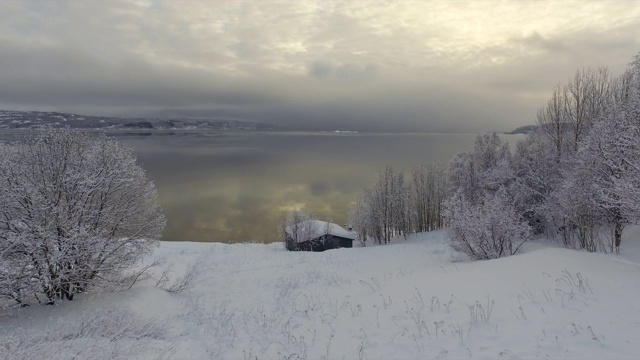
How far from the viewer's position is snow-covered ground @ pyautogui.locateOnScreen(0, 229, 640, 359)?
7.59m

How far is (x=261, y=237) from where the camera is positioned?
5022 centimetres

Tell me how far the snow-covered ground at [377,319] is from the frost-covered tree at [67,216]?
116cm

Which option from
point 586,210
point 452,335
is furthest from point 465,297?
point 586,210

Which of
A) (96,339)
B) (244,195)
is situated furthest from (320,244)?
(244,195)

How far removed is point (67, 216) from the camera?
42.5 feet

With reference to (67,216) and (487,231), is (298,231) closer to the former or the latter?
(487,231)

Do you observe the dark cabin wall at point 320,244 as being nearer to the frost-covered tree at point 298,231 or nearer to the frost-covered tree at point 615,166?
the frost-covered tree at point 298,231

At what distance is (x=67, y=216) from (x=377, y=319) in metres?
11.8

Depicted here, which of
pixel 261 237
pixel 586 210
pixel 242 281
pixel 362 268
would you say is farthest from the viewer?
pixel 261 237

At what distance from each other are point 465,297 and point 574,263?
196 inches

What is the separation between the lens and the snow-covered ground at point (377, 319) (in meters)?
7.59

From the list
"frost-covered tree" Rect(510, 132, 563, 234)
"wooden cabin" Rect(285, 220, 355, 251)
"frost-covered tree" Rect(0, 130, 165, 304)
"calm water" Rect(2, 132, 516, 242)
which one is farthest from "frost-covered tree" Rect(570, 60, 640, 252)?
"calm water" Rect(2, 132, 516, 242)

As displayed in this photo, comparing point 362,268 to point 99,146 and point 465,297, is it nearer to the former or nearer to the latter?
point 465,297

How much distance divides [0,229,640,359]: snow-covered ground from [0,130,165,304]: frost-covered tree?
3.81ft
